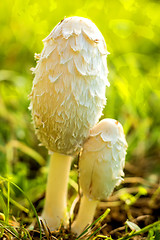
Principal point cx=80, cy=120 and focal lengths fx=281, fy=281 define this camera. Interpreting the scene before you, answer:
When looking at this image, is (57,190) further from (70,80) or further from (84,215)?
(70,80)

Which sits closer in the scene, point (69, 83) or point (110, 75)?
point (69, 83)

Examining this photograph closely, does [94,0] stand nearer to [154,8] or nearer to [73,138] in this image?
[154,8]

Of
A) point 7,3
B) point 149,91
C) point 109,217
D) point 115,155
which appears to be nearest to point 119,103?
point 149,91

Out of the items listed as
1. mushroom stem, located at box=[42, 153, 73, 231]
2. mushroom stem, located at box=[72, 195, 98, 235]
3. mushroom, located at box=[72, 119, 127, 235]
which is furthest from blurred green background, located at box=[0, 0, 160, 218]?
mushroom, located at box=[72, 119, 127, 235]

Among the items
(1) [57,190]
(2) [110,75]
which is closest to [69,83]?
(1) [57,190]

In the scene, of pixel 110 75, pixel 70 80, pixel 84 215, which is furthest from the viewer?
pixel 110 75

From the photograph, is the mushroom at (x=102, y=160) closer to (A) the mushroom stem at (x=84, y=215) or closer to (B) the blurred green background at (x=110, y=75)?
(A) the mushroom stem at (x=84, y=215)

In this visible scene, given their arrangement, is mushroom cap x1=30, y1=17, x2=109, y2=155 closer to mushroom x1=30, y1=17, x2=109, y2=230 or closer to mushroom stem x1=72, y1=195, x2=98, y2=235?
mushroom x1=30, y1=17, x2=109, y2=230
